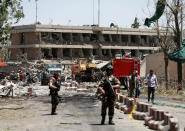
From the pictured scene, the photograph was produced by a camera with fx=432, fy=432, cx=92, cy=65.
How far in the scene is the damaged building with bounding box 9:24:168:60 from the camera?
83.4m

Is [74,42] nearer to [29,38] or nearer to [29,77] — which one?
[29,38]

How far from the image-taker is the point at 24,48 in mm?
85688

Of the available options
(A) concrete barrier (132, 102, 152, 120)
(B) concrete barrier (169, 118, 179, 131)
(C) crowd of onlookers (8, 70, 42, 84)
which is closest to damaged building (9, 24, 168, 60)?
(C) crowd of onlookers (8, 70, 42, 84)

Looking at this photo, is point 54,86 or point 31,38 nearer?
point 54,86

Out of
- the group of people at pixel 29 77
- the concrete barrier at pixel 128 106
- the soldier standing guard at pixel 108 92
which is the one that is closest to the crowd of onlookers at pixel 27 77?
the group of people at pixel 29 77

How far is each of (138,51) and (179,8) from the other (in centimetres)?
5866

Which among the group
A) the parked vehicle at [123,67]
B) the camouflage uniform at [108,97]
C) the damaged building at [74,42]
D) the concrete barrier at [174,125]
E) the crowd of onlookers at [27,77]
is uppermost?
the damaged building at [74,42]

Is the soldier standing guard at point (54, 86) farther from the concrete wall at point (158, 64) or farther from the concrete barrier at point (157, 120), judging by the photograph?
the concrete wall at point (158, 64)

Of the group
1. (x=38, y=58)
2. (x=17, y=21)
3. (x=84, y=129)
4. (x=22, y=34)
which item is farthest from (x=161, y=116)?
(x=22, y=34)

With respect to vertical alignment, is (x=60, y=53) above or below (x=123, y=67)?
above

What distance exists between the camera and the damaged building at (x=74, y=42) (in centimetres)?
8344

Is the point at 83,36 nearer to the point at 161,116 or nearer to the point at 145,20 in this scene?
the point at 145,20

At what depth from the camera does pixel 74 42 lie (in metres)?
86.2

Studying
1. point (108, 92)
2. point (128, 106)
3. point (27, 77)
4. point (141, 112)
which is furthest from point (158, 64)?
point (108, 92)
